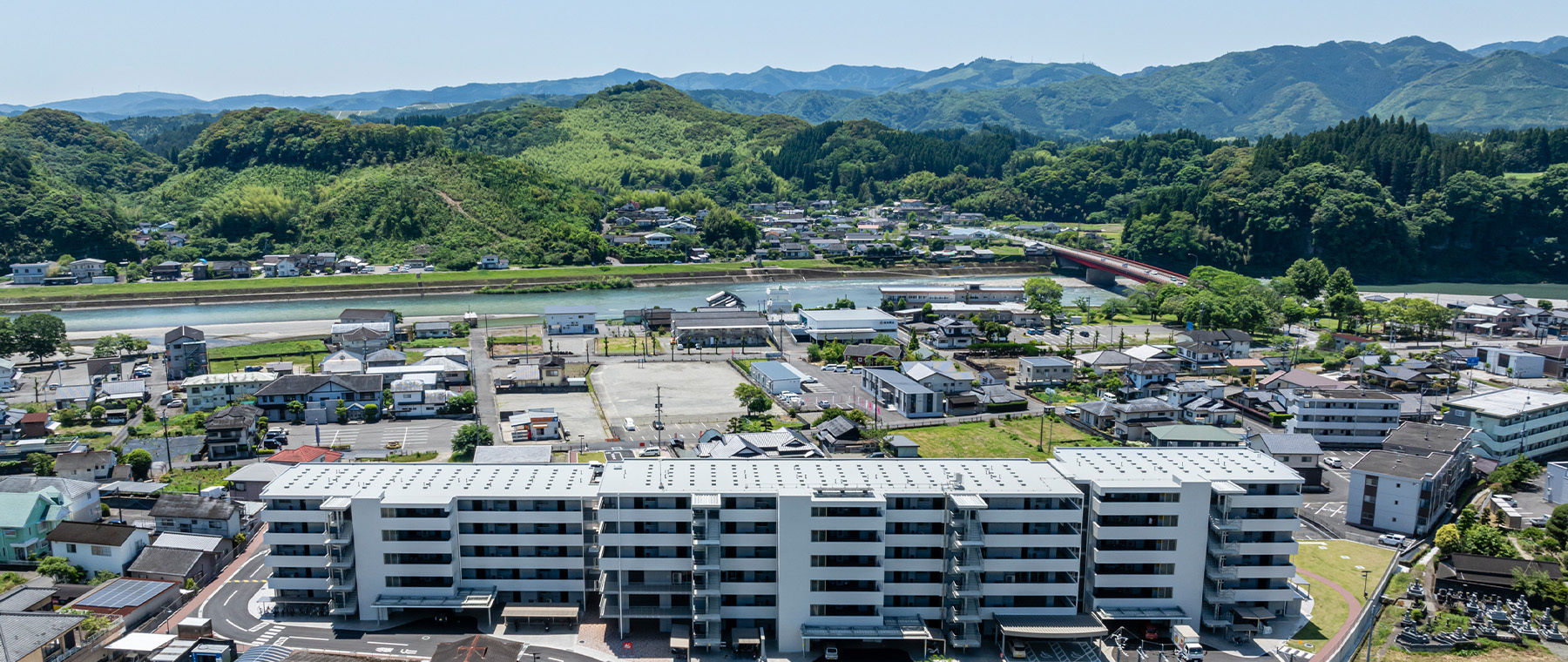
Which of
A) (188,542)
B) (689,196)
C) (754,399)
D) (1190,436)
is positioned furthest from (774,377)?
(689,196)

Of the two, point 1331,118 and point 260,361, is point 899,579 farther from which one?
point 1331,118

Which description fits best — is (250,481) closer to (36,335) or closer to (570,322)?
(36,335)

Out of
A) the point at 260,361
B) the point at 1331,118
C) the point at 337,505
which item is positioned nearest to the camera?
the point at 337,505

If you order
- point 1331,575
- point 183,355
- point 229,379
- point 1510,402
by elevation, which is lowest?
point 1331,575

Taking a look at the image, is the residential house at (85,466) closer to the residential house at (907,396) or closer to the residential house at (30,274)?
the residential house at (907,396)

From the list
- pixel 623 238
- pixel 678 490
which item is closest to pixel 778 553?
pixel 678 490
